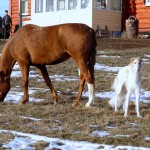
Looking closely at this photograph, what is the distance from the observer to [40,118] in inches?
342

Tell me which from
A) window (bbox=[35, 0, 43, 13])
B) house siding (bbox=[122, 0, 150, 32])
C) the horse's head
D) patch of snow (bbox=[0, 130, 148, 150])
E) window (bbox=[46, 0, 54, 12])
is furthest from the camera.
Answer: window (bbox=[35, 0, 43, 13])

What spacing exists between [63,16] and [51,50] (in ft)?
61.2

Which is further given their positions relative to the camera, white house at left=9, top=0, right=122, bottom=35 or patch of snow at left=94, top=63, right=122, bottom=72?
white house at left=9, top=0, right=122, bottom=35

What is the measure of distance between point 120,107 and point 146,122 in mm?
1620

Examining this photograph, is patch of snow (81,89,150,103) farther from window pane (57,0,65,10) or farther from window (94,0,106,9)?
window pane (57,0,65,10)

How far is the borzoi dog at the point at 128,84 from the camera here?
8.92 m

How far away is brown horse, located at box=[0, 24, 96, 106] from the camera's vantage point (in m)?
9.96

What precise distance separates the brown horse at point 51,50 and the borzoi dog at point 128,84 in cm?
64

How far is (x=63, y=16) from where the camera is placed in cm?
2880

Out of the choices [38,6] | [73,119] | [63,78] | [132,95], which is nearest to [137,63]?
[73,119]

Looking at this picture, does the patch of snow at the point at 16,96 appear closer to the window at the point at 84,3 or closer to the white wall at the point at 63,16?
the white wall at the point at 63,16

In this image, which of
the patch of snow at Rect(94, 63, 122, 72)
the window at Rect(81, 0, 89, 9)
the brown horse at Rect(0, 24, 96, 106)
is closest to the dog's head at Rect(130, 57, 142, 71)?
the brown horse at Rect(0, 24, 96, 106)

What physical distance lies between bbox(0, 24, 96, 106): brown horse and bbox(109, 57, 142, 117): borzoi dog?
645 millimetres

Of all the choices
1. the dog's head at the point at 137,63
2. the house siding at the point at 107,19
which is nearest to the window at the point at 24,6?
the house siding at the point at 107,19
